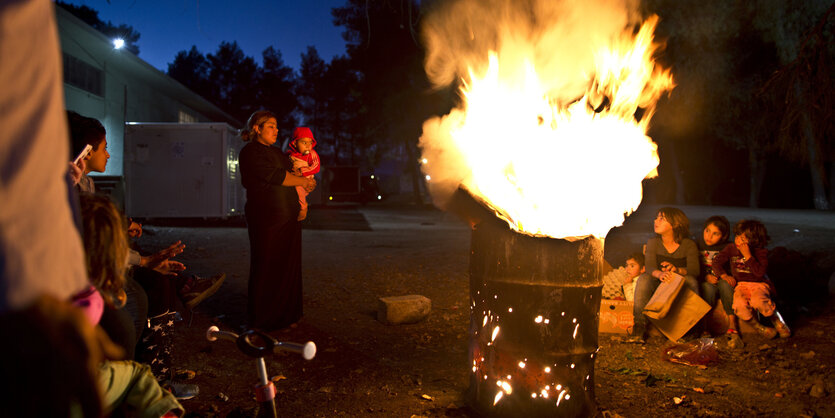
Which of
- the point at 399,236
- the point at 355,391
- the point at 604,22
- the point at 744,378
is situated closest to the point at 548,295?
the point at 355,391

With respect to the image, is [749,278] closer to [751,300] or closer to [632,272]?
[751,300]

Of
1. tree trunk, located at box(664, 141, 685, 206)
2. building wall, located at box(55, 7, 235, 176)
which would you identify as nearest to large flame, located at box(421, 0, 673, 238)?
building wall, located at box(55, 7, 235, 176)

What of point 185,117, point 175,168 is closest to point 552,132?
point 175,168

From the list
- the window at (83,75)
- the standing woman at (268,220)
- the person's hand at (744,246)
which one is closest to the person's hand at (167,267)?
the standing woman at (268,220)

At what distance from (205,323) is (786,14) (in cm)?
1107

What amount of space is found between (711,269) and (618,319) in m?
1.10

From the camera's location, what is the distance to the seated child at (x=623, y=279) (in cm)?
557

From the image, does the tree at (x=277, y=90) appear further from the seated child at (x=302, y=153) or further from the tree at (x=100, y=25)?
the seated child at (x=302, y=153)

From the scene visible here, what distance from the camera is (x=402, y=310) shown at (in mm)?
5465

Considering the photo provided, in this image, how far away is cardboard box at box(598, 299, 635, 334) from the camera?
5.16 m

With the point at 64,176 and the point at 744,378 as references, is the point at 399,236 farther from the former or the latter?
the point at 64,176

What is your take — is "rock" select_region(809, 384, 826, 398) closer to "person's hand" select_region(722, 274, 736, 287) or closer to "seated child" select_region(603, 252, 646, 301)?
"person's hand" select_region(722, 274, 736, 287)

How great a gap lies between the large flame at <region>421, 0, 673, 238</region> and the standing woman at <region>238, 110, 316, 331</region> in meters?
1.44

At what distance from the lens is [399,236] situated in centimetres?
1416
